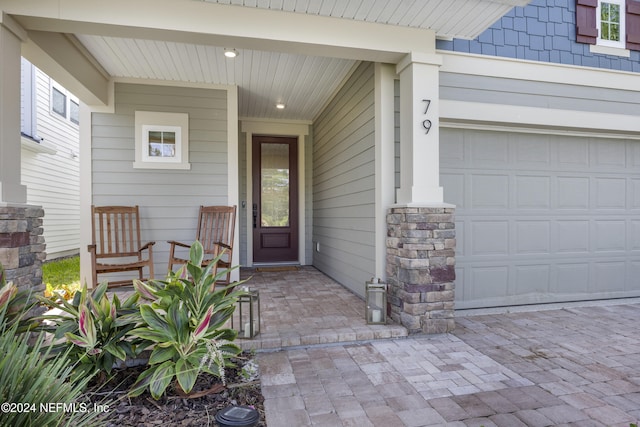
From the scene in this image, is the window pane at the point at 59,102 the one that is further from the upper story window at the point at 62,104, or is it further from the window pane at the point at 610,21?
the window pane at the point at 610,21

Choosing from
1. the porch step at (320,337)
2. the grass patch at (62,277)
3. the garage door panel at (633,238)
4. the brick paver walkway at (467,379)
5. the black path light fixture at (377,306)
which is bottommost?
the brick paver walkway at (467,379)

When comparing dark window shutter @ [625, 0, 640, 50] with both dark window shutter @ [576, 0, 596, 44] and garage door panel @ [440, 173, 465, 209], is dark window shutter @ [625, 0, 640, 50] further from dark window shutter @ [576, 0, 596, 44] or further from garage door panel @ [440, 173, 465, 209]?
garage door panel @ [440, 173, 465, 209]

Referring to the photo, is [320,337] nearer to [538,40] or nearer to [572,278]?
[572,278]

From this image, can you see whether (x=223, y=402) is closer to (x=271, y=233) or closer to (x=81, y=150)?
(x=81, y=150)

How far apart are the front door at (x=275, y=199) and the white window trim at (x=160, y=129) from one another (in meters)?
1.71

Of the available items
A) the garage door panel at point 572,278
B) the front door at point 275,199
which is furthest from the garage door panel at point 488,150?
the front door at point 275,199

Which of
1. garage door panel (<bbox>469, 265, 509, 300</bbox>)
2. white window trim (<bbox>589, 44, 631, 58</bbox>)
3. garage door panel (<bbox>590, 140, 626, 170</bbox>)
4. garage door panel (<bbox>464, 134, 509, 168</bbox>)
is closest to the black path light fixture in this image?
garage door panel (<bbox>469, 265, 509, 300</bbox>)

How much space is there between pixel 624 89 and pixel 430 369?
154 inches

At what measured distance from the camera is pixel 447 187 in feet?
11.5

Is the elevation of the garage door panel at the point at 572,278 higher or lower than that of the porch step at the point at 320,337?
higher

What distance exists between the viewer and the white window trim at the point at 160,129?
4191 millimetres

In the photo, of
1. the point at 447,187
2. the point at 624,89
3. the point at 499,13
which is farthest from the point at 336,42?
the point at 624,89

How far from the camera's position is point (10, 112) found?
236 cm

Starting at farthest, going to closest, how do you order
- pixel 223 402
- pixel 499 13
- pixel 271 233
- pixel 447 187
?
1. pixel 271 233
2. pixel 447 187
3. pixel 499 13
4. pixel 223 402
